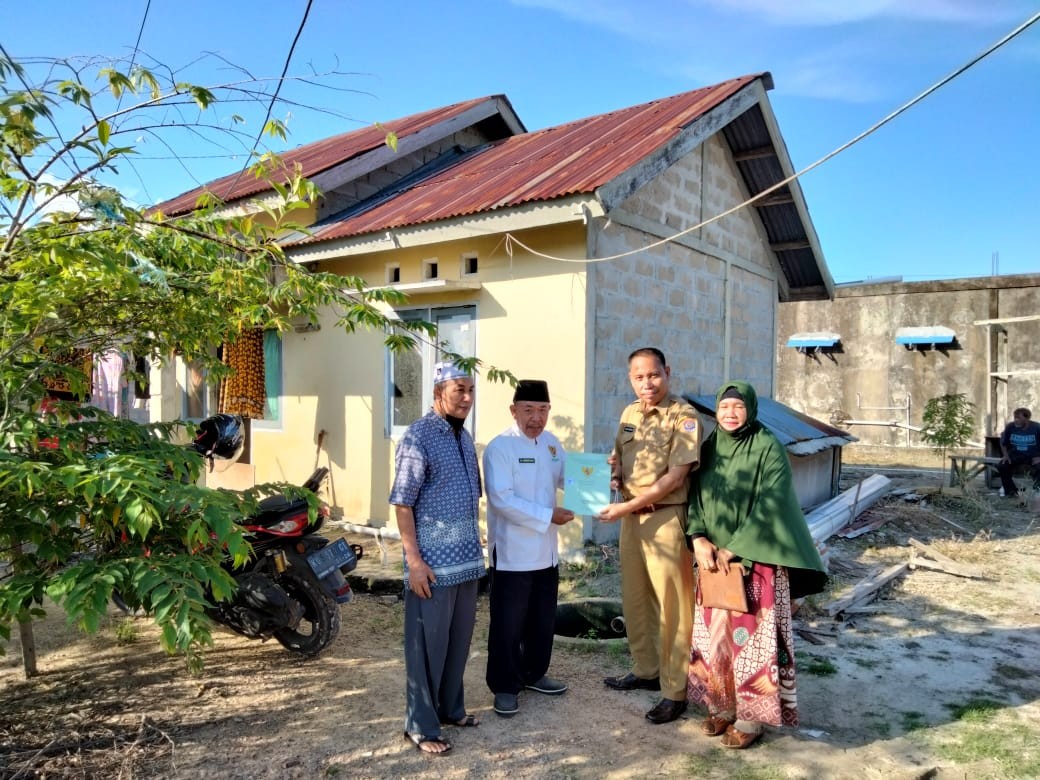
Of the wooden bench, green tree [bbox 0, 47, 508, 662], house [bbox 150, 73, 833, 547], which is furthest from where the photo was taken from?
the wooden bench

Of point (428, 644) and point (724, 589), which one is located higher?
point (724, 589)

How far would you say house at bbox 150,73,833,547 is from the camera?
6262 millimetres

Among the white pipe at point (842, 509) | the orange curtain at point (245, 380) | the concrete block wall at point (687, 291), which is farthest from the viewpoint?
the orange curtain at point (245, 380)

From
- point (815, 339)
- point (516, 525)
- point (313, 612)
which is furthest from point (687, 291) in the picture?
point (815, 339)

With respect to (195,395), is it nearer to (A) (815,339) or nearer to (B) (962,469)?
(B) (962,469)

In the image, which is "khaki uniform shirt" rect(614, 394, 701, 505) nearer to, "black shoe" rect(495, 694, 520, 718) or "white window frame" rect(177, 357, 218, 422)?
"black shoe" rect(495, 694, 520, 718)

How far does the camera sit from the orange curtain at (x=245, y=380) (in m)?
8.29

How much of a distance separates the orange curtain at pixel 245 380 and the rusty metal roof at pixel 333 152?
167cm

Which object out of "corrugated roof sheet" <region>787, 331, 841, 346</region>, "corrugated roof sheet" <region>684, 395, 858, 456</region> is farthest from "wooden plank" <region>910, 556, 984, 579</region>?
"corrugated roof sheet" <region>787, 331, 841, 346</region>

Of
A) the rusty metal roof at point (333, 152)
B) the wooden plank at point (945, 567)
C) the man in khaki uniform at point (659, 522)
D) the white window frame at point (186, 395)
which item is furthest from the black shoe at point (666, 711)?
the white window frame at point (186, 395)

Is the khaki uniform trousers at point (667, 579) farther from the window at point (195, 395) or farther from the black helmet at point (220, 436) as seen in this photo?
the window at point (195, 395)

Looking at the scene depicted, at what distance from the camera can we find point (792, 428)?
8.30 metres

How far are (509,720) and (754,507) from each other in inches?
62.3

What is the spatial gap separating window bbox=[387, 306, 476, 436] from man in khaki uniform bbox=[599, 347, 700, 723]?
347 centimetres
